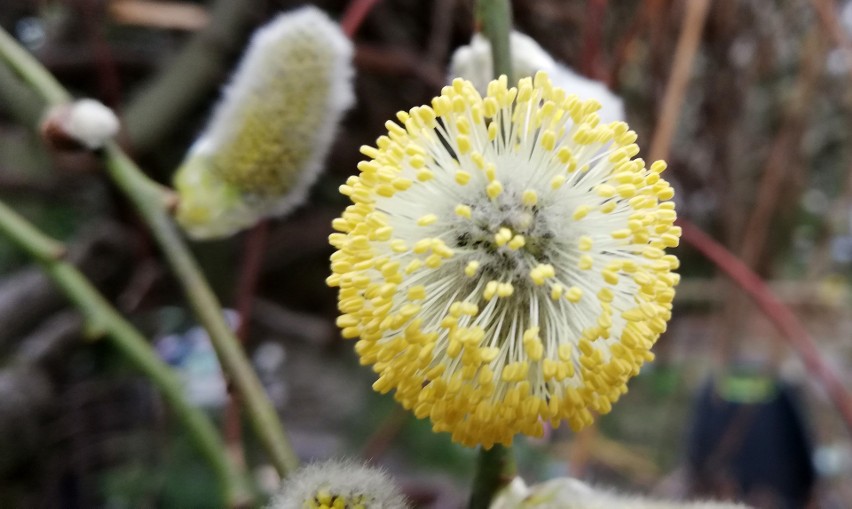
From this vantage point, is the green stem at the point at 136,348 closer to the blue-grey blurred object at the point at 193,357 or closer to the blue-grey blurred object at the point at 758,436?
the blue-grey blurred object at the point at 193,357

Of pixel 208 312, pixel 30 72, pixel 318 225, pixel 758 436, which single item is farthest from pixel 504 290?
pixel 758 436

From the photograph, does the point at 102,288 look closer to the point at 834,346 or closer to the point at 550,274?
the point at 550,274

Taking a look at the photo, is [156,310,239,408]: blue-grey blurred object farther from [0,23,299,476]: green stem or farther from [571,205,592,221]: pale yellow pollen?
[571,205,592,221]: pale yellow pollen

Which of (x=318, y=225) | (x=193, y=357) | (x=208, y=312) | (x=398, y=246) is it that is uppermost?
(x=398, y=246)

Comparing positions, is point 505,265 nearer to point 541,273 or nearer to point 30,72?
point 541,273

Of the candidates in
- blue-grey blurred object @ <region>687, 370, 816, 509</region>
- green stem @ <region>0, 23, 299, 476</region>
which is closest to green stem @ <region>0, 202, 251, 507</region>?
green stem @ <region>0, 23, 299, 476</region>
